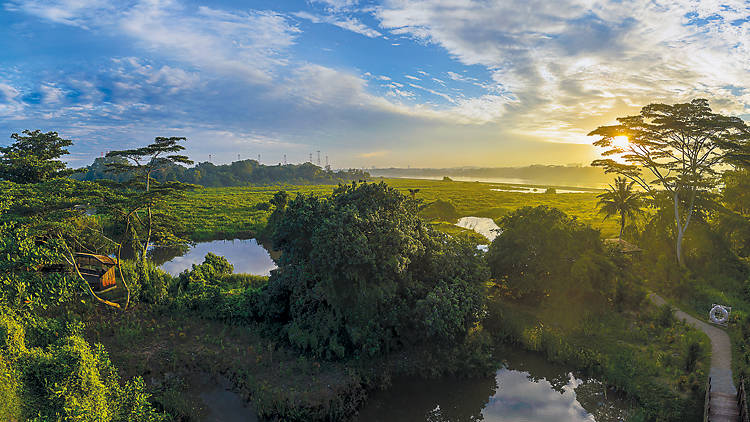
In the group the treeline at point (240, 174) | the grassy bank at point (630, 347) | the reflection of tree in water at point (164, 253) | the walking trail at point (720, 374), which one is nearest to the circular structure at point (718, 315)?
the walking trail at point (720, 374)

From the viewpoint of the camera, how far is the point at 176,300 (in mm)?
20656

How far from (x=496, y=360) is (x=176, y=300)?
1886 centimetres

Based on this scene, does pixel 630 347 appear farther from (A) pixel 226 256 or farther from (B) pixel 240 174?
(B) pixel 240 174

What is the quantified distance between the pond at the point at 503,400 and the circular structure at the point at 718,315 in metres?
9.38

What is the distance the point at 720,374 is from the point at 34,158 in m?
50.9

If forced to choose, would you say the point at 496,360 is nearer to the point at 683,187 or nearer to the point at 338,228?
the point at 338,228

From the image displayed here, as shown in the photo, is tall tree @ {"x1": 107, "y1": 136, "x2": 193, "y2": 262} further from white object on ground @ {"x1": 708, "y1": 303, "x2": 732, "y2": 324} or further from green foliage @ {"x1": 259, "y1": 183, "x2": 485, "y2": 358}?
white object on ground @ {"x1": 708, "y1": 303, "x2": 732, "y2": 324}

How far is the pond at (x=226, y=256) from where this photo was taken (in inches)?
1346

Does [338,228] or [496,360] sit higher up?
[338,228]

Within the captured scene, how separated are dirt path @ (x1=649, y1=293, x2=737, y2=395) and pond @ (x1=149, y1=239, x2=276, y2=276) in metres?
30.4

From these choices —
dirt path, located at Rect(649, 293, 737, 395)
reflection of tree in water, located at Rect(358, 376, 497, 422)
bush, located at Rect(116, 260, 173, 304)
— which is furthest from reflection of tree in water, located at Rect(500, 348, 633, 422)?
bush, located at Rect(116, 260, 173, 304)

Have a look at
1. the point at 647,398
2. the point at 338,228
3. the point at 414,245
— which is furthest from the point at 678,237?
the point at 338,228

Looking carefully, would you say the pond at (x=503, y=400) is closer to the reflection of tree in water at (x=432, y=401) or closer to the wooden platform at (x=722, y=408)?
the reflection of tree in water at (x=432, y=401)

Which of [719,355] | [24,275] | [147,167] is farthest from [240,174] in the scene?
[719,355]
